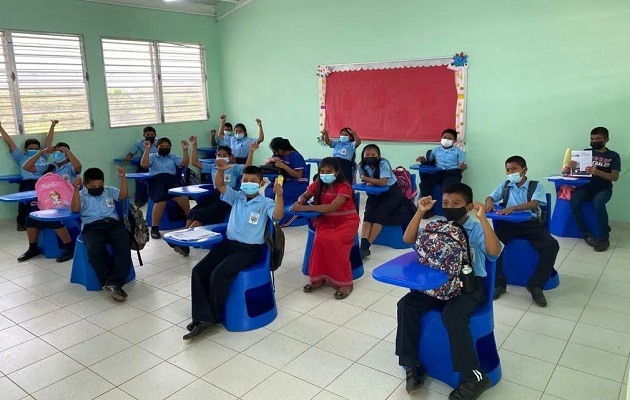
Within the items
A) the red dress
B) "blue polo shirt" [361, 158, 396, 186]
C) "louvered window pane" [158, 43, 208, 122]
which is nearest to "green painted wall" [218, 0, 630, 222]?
"louvered window pane" [158, 43, 208, 122]

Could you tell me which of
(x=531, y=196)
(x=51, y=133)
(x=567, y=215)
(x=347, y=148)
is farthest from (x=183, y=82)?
(x=531, y=196)

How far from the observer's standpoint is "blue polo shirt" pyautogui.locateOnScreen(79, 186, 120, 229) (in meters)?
4.35

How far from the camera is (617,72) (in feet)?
18.7

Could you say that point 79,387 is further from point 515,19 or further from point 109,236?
point 515,19

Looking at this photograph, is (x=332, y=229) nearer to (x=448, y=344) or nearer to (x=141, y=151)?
(x=448, y=344)

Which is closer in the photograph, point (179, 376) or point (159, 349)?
point (179, 376)

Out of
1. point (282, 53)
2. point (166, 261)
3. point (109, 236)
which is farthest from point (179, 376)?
point (282, 53)

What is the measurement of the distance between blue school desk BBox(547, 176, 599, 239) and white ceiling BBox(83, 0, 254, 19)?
6.22 metres

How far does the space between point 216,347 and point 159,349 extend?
38 cm

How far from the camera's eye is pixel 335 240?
13.5 feet

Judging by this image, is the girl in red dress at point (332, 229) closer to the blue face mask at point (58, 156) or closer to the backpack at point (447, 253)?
the backpack at point (447, 253)

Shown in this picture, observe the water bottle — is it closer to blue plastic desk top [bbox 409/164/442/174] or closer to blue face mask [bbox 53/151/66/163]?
blue plastic desk top [bbox 409/164/442/174]

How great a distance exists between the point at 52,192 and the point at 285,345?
3188mm

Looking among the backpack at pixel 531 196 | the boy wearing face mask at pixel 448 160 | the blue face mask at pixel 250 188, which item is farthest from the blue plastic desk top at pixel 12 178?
the backpack at pixel 531 196
